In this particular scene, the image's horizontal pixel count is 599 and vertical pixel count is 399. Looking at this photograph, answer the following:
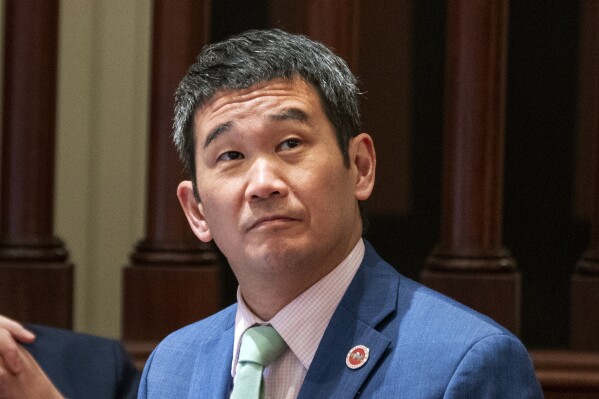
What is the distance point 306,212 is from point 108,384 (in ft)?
3.77

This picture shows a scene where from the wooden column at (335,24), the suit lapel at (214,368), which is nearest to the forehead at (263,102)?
the suit lapel at (214,368)

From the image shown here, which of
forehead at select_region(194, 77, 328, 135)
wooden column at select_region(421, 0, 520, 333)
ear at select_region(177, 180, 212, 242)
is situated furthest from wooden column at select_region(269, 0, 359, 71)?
forehead at select_region(194, 77, 328, 135)

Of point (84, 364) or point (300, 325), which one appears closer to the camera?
point (300, 325)

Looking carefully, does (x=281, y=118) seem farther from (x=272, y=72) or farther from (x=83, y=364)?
(x=83, y=364)

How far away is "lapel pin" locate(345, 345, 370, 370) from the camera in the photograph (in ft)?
5.68

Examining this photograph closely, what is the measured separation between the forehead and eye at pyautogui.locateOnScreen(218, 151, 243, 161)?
0.05 meters

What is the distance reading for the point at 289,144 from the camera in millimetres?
1797

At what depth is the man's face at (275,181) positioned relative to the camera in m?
1.74

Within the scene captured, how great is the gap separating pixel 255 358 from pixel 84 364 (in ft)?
3.54

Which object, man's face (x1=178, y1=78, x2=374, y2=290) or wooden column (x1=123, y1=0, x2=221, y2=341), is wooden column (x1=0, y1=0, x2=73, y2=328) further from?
man's face (x1=178, y1=78, x2=374, y2=290)

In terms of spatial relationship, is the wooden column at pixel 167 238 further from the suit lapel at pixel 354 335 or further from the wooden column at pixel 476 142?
the suit lapel at pixel 354 335

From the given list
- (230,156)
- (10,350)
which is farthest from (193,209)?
(10,350)

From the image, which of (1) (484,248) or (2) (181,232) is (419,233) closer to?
(1) (484,248)

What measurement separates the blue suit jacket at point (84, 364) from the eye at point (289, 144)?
3.79ft
